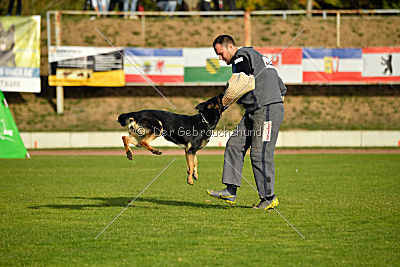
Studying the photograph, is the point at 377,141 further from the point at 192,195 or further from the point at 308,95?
the point at 192,195

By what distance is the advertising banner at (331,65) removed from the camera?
83.8ft

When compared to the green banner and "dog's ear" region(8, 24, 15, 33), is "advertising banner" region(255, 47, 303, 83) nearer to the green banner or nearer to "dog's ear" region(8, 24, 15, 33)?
"dog's ear" region(8, 24, 15, 33)

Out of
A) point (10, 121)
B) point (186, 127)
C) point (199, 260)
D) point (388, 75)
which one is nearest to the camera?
point (199, 260)

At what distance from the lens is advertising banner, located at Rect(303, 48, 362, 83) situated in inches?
1006

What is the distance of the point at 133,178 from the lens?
14352mm

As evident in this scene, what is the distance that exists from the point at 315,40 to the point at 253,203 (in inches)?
777

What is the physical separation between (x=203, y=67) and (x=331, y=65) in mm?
5378

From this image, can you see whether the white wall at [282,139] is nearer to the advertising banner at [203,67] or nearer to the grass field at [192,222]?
the advertising banner at [203,67]

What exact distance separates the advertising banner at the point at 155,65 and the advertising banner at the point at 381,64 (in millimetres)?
7720

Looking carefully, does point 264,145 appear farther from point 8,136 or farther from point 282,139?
point 282,139

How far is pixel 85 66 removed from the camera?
2583cm

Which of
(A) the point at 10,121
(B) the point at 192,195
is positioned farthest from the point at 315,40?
(B) the point at 192,195

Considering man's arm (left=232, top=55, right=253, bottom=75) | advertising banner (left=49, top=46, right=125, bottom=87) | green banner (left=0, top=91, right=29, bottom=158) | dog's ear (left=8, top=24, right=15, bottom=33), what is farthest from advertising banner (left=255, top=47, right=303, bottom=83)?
man's arm (left=232, top=55, right=253, bottom=75)

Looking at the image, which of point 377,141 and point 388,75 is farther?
point 388,75
